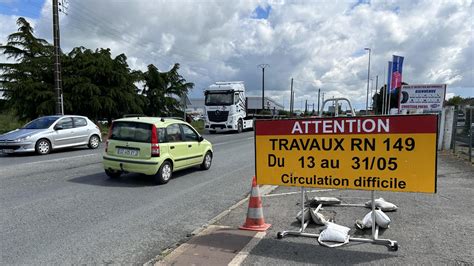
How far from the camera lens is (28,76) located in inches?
1051

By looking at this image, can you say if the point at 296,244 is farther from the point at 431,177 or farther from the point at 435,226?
the point at 435,226

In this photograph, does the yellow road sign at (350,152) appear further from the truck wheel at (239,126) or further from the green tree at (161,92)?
the green tree at (161,92)

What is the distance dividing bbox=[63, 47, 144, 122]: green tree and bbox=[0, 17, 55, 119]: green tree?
1.41 m

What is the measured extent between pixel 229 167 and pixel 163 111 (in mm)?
29357

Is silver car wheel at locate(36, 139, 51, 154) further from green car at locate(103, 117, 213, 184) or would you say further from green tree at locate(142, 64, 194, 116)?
green tree at locate(142, 64, 194, 116)

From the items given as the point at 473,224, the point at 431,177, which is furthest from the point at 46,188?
the point at 473,224

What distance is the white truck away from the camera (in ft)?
99.1

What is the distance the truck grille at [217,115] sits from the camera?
30.3 m

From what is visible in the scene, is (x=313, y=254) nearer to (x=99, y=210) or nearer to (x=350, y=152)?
(x=350, y=152)

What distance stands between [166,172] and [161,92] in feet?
103

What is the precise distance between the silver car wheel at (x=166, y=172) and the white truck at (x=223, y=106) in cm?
2069

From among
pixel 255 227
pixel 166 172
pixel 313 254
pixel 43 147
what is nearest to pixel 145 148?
pixel 166 172

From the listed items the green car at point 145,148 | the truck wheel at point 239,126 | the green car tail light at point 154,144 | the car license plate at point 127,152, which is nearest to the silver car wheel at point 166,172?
the green car at point 145,148

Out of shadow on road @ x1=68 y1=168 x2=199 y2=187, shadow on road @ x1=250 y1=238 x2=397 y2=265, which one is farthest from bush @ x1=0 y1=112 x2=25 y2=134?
shadow on road @ x1=250 y1=238 x2=397 y2=265
